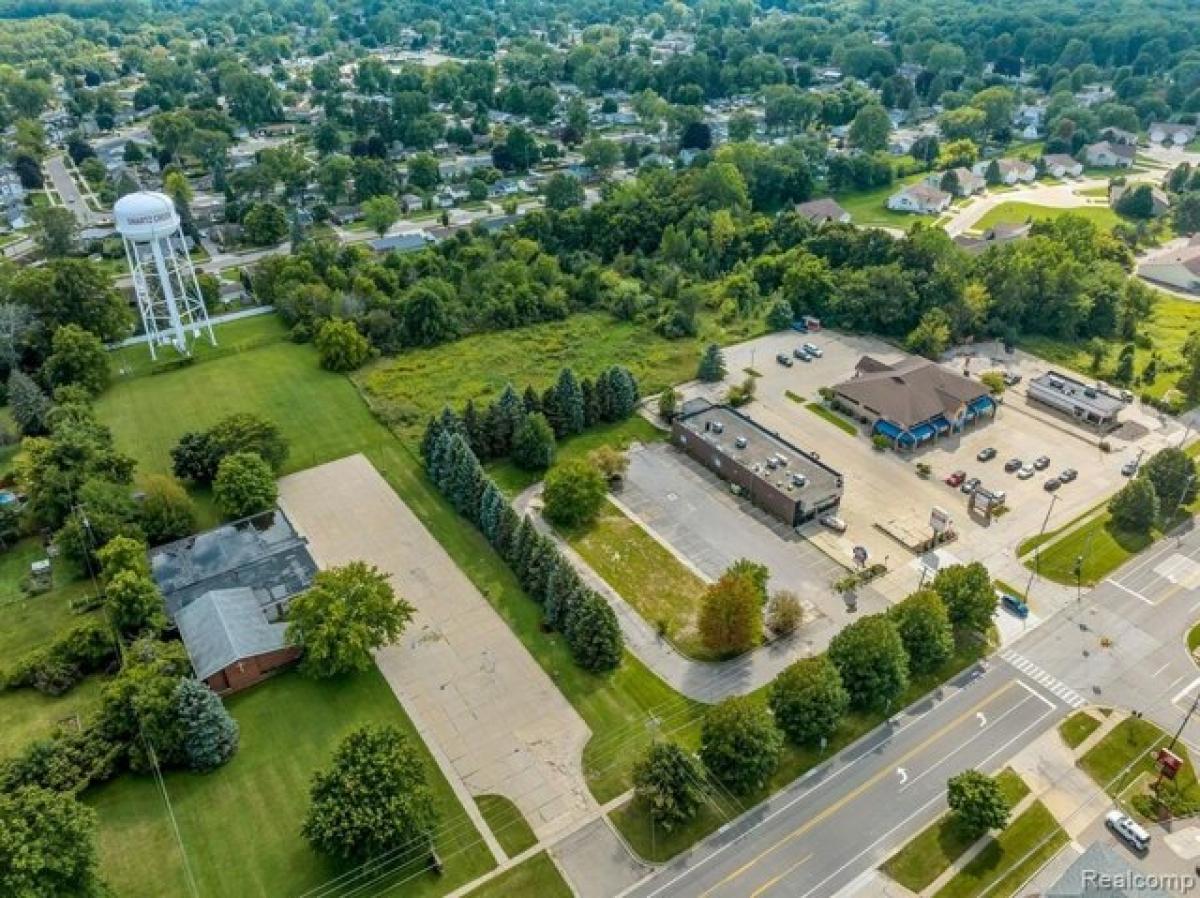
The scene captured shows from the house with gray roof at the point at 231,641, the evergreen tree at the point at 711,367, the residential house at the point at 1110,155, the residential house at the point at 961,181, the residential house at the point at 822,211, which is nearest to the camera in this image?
the house with gray roof at the point at 231,641

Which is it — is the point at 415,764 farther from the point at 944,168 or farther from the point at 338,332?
the point at 944,168

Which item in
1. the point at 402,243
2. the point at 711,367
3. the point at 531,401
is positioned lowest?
the point at 402,243

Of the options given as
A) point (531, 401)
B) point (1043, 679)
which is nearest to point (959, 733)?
point (1043, 679)

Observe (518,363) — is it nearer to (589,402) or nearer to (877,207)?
(589,402)

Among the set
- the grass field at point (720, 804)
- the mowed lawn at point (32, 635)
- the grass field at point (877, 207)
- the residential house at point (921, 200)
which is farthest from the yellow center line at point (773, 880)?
the residential house at point (921, 200)

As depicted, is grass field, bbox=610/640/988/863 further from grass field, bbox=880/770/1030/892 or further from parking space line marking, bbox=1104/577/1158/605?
parking space line marking, bbox=1104/577/1158/605

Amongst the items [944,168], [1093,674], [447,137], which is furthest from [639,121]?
[1093,674]

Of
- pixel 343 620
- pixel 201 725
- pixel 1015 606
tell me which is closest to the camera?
pixel 201 725

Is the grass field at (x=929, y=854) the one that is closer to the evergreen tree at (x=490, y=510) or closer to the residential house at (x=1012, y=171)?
the evergreen tree at (x=490, y=510)
